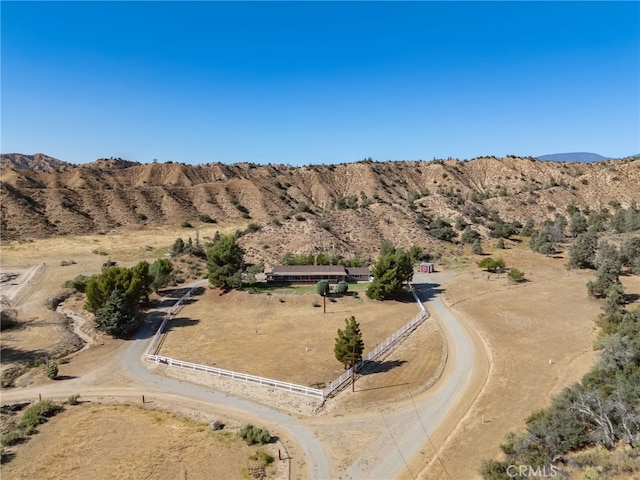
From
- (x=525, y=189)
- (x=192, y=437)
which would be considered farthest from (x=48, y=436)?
(x=525, y=189)

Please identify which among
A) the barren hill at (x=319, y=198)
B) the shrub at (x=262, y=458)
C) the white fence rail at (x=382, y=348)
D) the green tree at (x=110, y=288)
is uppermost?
the barren hill at (x=319, y=198)

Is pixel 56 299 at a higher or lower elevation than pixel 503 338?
higher

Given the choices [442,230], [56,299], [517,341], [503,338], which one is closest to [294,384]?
[503,338]

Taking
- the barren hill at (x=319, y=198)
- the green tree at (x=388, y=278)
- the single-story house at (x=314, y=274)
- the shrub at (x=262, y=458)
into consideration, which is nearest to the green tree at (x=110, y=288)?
the single-story house at (x=314, y=274)

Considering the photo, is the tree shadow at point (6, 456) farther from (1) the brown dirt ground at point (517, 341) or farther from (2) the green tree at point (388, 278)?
(2) the green tree at point (388, 278)

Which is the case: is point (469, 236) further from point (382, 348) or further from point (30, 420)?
point (30, 420)

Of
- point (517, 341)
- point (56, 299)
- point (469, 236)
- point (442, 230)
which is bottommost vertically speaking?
point (517, 341)
